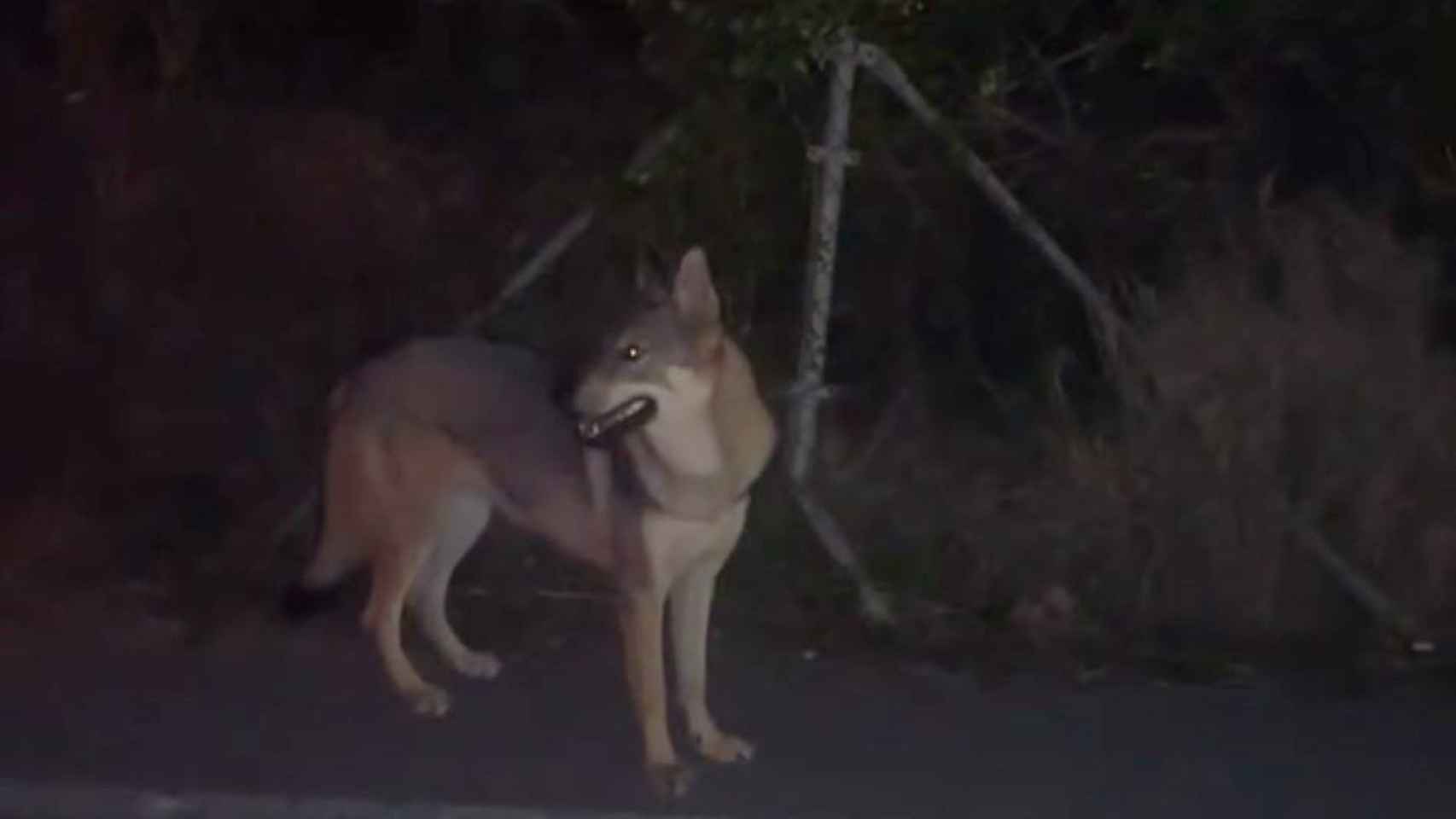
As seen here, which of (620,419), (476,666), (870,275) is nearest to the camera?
(620,419)

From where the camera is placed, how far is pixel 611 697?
9562 mm

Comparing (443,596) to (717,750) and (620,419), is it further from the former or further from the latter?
(620,419)

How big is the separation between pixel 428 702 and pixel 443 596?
546 millimetres

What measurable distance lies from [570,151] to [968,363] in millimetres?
1522

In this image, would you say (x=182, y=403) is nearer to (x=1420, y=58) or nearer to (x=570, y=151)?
(x=570, y=151)

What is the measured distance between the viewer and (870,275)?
11562 millimetres

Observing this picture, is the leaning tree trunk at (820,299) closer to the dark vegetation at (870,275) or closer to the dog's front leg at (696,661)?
the dark vegetation at (870,275)

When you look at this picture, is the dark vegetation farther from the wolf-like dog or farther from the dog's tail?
the wolf-like dog

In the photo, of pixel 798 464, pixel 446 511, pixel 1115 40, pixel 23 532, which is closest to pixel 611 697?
pixel 446 511

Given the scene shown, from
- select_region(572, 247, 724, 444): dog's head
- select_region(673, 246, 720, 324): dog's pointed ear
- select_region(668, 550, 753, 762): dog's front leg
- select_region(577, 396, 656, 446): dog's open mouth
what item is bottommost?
select_region(668, 550, 753, 762): dog's front leg

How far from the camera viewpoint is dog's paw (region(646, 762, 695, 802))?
8.63m

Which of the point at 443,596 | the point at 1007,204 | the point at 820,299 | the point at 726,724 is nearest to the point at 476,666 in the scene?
the point at 443,596

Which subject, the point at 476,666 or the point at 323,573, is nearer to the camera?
the point at 323,573

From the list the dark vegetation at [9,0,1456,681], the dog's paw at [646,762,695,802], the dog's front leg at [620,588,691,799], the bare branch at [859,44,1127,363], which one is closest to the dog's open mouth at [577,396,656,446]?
the dog's front leg at [620,588,691,799]
